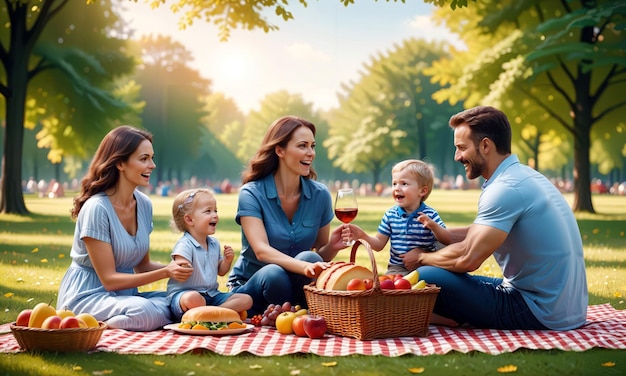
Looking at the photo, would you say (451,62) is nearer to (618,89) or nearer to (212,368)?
(618,89)

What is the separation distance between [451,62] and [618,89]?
5.69m

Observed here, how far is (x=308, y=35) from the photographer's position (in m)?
72.1

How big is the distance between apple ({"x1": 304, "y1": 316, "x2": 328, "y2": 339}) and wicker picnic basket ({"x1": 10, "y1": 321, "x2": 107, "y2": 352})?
1563 millimetres

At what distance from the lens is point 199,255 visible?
730cm

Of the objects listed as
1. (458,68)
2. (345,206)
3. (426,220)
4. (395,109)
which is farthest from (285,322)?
(395,109)

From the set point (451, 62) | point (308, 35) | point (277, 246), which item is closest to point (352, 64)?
point (308, 35)

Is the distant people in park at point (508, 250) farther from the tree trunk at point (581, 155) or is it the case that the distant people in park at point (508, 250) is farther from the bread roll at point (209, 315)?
the tree trunk at point (581, 155)

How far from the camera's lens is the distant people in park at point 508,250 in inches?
250

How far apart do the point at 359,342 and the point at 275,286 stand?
114cm

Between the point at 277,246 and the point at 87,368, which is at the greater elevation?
the point at 277,246

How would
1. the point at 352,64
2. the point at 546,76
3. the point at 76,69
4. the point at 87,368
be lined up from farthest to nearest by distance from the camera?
1. the point at 352,64
2. the point at 76,69
3. the point at 546,76
4. the point at 87,368

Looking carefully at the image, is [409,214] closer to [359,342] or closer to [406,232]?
[406,232]

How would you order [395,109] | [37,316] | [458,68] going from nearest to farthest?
[37,316], [458,68], [395,109]

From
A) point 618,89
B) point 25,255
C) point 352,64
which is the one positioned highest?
point 352,64
